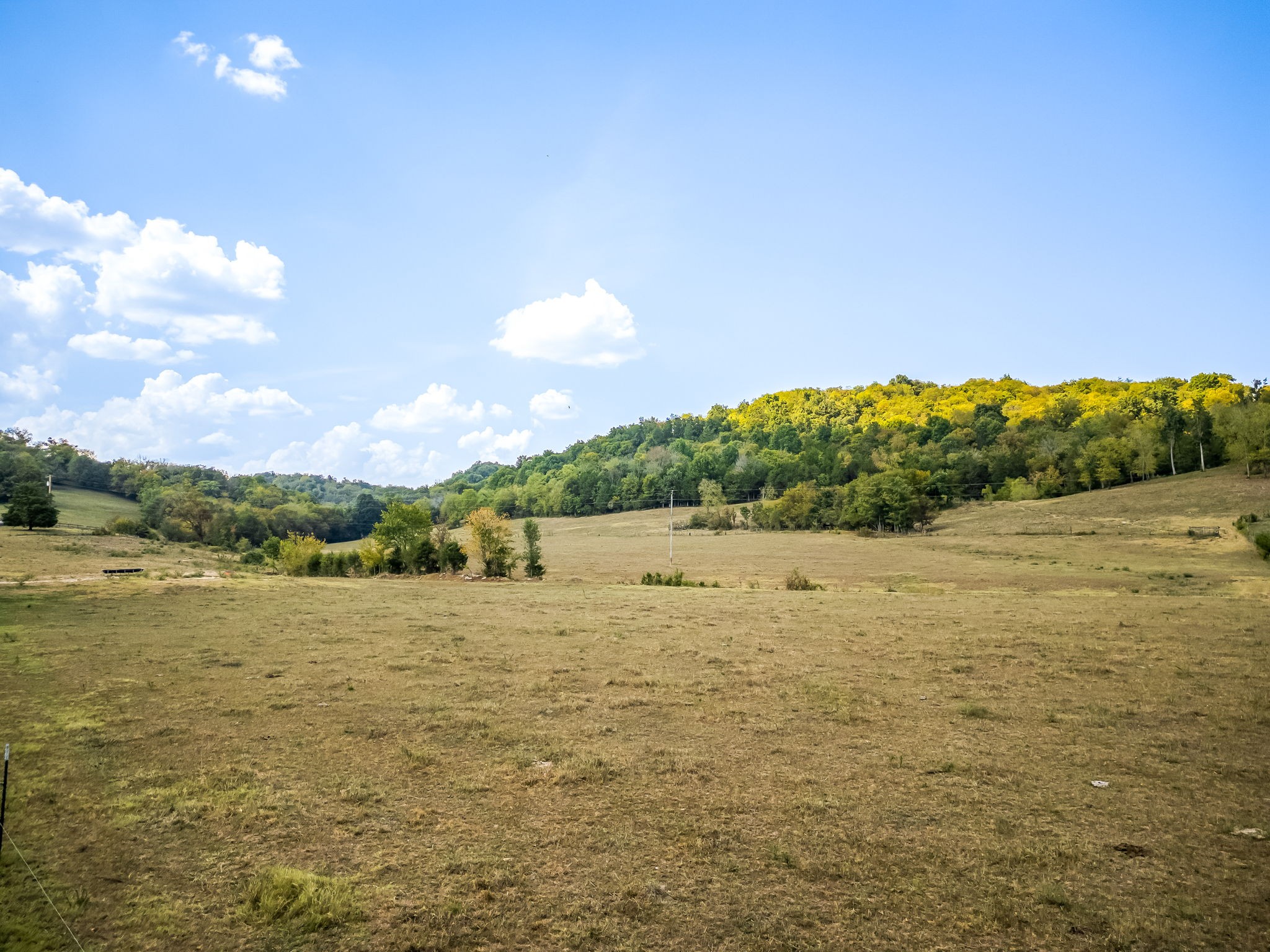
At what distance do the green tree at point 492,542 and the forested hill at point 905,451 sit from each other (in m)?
53.4

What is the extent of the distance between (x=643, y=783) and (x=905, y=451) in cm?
12562

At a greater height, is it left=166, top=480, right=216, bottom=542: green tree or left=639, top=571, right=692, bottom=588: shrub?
left=166, top=480, right=216, bottom=542: green tree

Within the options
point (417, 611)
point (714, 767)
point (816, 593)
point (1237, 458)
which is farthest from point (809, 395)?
point (714, 767)

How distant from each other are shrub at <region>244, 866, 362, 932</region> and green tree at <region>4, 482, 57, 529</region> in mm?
72868

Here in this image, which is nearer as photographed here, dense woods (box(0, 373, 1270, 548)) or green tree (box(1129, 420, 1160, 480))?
dense woods (box(0, 373, 1270, 548))

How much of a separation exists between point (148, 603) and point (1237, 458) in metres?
115

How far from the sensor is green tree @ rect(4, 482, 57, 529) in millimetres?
60781

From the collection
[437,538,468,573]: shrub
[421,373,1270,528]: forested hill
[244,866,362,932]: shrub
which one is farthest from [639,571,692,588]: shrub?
[421,373,1270,528]: forested hill

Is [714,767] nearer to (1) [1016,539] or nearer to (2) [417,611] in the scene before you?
(2) [417,611]

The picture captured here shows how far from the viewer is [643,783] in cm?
1066

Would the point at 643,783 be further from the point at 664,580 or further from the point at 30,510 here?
the point at 30,510

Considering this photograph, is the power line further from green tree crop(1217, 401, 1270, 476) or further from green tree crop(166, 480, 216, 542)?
green tree crop(1217, 401, 1270, 476)

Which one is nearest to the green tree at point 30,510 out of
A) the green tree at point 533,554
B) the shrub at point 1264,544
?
the green tree at point 533,554

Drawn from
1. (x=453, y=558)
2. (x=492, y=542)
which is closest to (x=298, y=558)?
(x=453, y=558)
